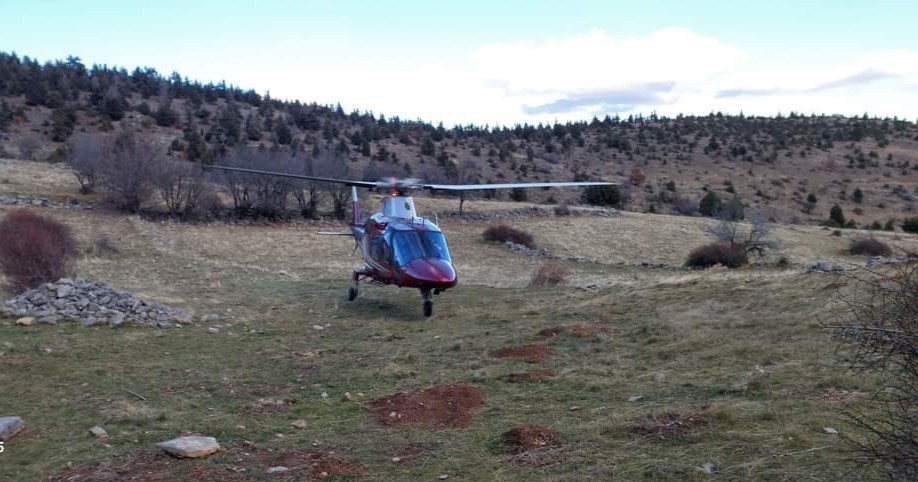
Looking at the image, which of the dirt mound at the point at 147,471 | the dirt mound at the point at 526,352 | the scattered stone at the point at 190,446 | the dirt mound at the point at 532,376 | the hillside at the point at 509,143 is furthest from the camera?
the hillside at the point at 509,143

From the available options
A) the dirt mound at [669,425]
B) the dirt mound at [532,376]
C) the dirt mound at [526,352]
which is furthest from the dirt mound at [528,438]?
the dirt mound at [526,352]

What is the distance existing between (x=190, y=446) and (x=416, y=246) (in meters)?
9.89

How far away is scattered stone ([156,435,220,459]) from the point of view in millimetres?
6832

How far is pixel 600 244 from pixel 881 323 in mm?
33653

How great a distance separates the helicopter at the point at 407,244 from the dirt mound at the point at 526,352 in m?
4.22

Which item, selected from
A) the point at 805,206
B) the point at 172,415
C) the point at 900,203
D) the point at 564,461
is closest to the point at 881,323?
the point at 564,461

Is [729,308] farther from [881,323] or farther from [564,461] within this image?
[881,323]

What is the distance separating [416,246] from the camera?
1653 centimetres

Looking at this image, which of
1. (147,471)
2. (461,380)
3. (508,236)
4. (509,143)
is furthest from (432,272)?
(509,143)

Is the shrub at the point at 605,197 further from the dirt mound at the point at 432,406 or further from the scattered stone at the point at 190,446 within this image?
the scattered stone at the point at 190,446

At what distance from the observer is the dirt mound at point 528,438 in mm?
6656

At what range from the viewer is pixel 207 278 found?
2253 cm

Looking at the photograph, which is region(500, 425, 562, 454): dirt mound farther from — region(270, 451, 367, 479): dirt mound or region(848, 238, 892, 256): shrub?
region(848, 238, 892, 256): shrub

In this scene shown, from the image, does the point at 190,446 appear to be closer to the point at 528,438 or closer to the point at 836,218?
the point at 528,438
